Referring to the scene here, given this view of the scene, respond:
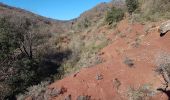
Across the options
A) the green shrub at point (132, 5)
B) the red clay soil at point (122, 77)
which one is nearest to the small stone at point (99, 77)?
the red clay soil at point (122, 77)

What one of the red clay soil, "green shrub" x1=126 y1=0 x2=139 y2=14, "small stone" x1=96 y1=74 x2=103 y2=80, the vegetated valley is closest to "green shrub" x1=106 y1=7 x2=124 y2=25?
the vegetated valley

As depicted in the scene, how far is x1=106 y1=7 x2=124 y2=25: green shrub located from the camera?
27.9m

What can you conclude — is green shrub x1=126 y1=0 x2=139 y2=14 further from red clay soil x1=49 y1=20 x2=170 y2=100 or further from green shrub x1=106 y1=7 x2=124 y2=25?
red clay soil x1=49 y1=20 x2=170 y2=100

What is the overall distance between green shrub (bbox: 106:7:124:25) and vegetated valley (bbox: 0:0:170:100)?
0.03m

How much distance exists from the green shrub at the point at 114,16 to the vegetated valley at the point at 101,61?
3 cm

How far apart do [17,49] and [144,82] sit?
15.7 metres

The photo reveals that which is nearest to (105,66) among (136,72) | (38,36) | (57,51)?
(136,72)

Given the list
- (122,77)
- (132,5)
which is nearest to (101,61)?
(122,77)

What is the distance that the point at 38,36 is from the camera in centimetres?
3453

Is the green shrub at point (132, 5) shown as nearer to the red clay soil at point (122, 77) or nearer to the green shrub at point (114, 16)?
the green shrub at point (114, 16)

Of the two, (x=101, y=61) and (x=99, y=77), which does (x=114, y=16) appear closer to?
(x=101, y=61)

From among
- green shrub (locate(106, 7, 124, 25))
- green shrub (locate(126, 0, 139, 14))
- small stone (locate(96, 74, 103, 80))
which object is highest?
green shrub (locate(126, 0, 139, 14))

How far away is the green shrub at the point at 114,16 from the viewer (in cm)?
2786

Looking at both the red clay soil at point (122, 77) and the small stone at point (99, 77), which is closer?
the red clay soil at point (122, 77)
